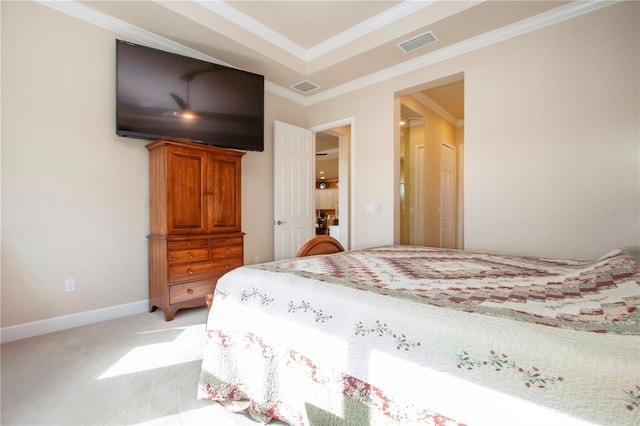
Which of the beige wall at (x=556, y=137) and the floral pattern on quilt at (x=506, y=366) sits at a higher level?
the beige wall at (x=556, y=137)

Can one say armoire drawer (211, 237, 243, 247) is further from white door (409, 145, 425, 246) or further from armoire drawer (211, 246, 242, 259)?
white door (409, 145, 425, 246)

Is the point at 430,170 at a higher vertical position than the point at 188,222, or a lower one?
higher

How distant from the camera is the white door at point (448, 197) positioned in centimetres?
548

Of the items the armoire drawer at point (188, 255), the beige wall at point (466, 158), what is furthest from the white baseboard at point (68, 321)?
the armoire drawer at point (188, 255)

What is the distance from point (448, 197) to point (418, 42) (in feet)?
11.0

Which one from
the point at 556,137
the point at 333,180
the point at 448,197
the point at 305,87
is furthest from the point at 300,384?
the point at 333,180

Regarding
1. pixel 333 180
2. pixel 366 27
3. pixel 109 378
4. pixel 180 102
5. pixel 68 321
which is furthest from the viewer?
pixel 333 180

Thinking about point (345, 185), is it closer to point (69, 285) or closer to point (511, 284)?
point (69, 285)

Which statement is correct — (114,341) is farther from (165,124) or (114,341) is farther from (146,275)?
(165,124)

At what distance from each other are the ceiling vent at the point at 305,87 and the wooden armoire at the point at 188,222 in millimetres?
1610

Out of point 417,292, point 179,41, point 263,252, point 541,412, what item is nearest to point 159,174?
point 179,41

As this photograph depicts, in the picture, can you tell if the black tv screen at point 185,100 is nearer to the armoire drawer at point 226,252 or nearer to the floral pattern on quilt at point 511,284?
the armoire drawer at point 226,252

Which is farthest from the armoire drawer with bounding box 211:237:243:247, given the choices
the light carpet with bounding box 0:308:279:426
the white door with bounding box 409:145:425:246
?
the white door with bounding box 409:145:425:246

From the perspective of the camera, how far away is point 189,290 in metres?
2.86
